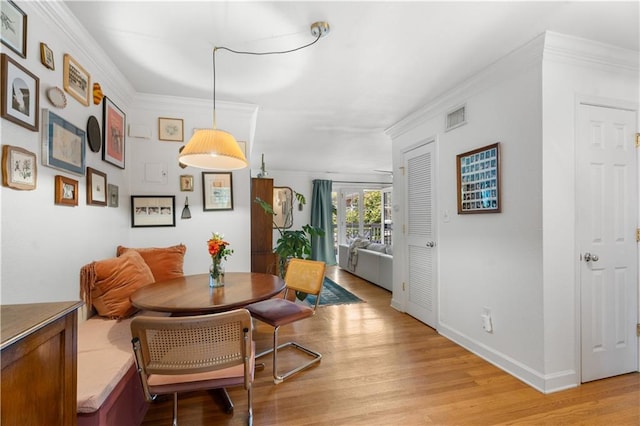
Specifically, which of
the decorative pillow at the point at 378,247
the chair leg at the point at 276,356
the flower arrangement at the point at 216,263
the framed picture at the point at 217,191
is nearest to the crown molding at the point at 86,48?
the framed picture at the point at 217,191

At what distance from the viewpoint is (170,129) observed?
2.92m

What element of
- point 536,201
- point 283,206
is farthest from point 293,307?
point 283,206

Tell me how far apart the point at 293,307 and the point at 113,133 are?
2.14m

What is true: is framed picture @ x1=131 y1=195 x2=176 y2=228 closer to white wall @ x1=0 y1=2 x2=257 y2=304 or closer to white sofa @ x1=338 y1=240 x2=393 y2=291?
white wall @ x1=0 y1=2 x2=257 y2=304

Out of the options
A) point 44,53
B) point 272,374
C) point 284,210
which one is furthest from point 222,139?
point 284,210

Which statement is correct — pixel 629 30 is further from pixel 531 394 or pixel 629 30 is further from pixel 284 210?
pixel 284 210

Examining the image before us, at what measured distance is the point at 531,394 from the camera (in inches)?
75.7

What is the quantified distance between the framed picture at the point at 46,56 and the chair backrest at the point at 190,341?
153 cm

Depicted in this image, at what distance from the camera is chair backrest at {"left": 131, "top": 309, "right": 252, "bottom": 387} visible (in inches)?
46.8

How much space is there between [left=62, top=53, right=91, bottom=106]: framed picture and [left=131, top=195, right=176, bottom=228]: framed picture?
1.06 meters

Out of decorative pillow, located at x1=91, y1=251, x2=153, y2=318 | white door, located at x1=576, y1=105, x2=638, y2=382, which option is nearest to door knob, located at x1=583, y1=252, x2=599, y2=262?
white door, located at x1=576, y1=105, x2=638, y2=382

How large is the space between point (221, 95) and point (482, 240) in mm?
2754

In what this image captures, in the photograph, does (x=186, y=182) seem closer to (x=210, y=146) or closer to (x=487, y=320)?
(x=210, y=146)

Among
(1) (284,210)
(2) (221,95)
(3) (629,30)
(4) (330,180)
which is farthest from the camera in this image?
(4) (330,180)
